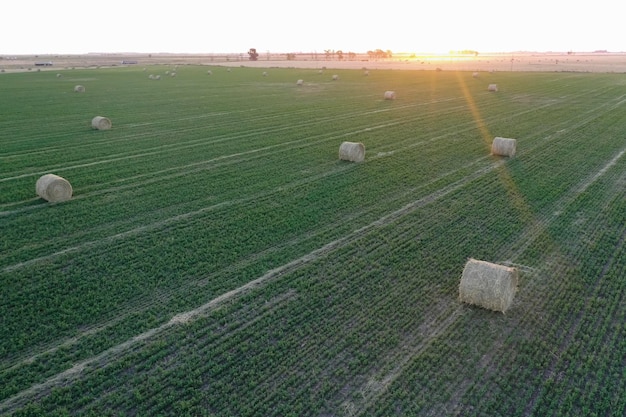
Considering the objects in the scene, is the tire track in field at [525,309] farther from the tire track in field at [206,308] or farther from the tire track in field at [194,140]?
the tire track in field at [194,140]

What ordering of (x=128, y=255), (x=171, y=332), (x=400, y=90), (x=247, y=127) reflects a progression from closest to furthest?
(x=171, y=332) < (x=128, y=255) < (x=247, y=127) < (x=400, y=90)

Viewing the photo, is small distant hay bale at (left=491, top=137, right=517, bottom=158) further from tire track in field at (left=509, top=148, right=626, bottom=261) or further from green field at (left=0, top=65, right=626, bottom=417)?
tire track in field at (left=509, top=148, right=626, bottom=261)

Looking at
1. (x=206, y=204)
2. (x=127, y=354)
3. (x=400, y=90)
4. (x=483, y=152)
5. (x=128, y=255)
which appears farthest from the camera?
(x=400, y=90)

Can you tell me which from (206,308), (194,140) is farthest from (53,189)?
(194,140)

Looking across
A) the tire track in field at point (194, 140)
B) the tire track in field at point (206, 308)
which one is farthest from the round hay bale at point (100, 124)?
the tire track in field at point (206, 308)

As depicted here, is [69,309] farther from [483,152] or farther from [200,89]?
[200,89]

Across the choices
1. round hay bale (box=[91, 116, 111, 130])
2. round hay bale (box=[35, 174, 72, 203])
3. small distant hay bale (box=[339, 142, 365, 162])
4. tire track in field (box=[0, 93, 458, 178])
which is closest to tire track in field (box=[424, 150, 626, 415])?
small distant hay bale (box=[339, 142, 365, 162])

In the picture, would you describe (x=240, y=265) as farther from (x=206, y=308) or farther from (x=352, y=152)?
(x=352, y=152)

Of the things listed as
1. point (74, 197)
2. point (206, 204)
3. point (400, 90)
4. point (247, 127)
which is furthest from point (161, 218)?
point (400, 90)
